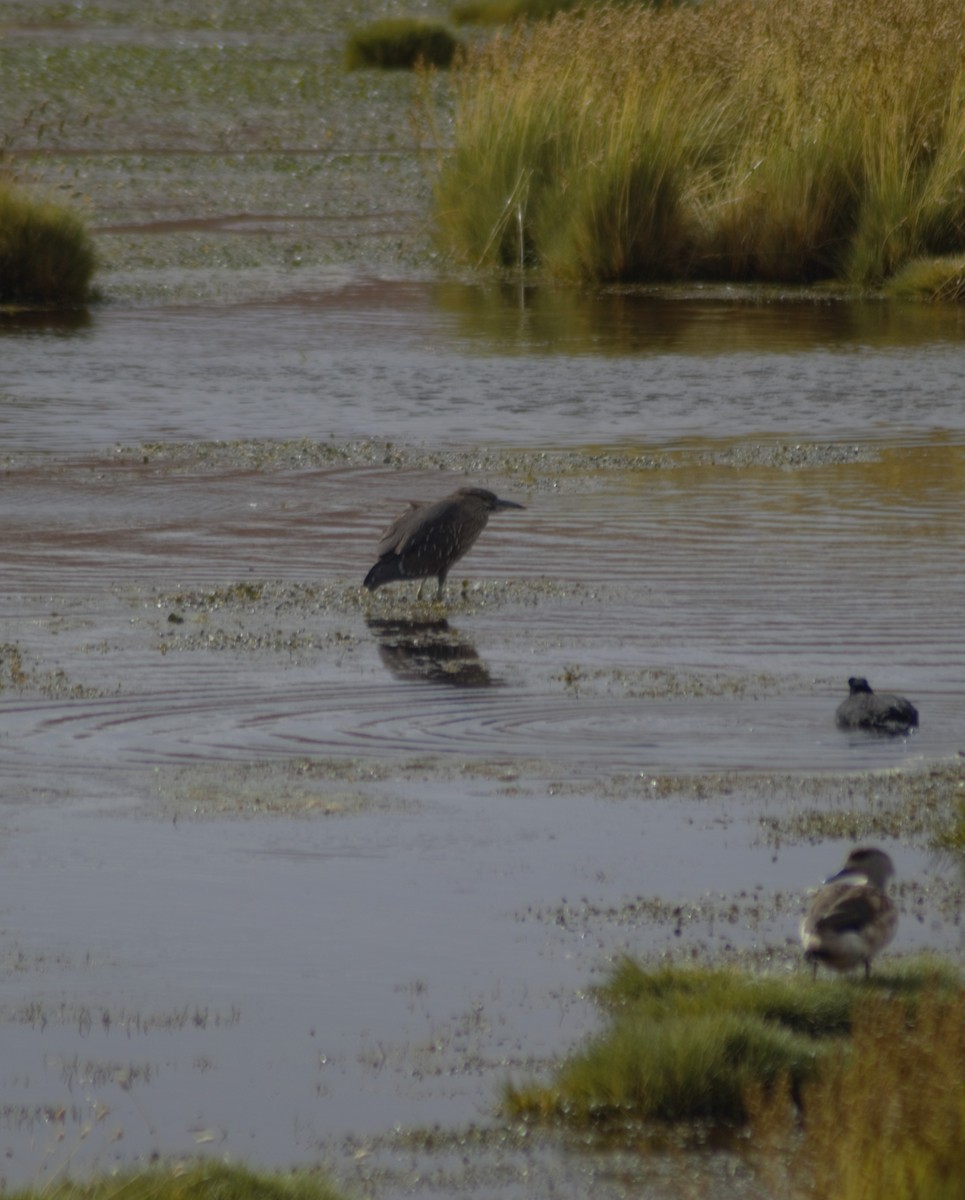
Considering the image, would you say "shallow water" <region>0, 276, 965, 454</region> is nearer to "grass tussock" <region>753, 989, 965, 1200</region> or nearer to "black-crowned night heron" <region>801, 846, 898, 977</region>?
"black-crowned night heron" <region>801, 846, 898, 977</region>

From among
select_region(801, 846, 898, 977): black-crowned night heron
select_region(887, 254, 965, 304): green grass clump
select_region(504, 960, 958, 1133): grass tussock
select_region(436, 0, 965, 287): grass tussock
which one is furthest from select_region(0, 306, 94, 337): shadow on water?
select_region(504, 960, 958, 1133): grass tussock

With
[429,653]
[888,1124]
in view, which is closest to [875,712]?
[429,653]

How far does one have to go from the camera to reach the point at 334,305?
19.0 meters

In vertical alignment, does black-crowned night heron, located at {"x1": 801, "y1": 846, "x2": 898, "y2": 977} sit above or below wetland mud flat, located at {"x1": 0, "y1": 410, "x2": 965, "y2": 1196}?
above

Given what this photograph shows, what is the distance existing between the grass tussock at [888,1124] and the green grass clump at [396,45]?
3218cm

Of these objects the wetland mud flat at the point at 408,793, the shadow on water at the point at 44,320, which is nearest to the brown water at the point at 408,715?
the wetland mud flat at the point at 408,793

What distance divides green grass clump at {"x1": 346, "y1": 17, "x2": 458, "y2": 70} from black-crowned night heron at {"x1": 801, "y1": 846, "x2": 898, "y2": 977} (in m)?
30.9

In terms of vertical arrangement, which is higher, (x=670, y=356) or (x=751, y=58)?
(x=751, y=58)

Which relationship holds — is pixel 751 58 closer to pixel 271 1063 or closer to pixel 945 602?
pixel 945 602

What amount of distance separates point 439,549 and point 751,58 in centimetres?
1189

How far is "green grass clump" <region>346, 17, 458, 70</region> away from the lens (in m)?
35.0

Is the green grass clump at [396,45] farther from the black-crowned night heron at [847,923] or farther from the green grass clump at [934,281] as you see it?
the black-crowned night heron at [847,923]

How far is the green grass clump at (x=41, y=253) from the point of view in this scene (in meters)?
18.2

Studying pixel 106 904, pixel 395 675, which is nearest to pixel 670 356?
pixel 395 675
